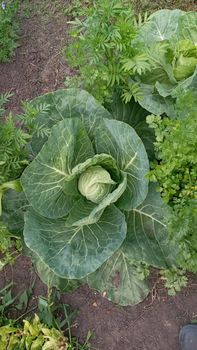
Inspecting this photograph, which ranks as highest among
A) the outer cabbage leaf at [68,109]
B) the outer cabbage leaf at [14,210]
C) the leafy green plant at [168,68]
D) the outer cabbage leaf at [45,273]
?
the leafy green plant at [168,68]

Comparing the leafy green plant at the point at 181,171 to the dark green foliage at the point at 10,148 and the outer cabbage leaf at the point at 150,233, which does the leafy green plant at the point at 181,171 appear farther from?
the dark green foliage at the point at 10,148

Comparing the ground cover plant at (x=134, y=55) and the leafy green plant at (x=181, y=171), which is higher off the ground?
the ground cover plant at (x=134, y=55)

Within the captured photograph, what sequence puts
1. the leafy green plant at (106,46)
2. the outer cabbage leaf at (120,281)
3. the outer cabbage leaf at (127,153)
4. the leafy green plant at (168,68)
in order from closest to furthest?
the leafy green plant at (106,46), the outer cabbage leaf at (127,153), the leafy green plant at (168,68), the outer cabbage leaf at (120,281)

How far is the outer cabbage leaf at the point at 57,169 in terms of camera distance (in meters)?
2.04

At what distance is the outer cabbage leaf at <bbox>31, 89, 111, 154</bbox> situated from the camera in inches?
86.0

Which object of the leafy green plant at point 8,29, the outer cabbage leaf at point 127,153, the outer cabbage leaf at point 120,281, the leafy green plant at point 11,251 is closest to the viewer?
the outer cabbage leaf at point 127,153

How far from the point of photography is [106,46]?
6.29 ft

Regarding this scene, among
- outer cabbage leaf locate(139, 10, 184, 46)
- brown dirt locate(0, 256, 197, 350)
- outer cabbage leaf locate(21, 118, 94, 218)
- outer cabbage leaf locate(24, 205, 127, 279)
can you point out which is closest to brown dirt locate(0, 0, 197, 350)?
brown dirt locate(0, 256, 197, 350)

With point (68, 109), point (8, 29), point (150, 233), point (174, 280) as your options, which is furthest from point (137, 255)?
point (8, 29)

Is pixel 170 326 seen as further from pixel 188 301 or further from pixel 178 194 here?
pixel 178 194

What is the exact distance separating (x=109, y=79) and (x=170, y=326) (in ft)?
4.38

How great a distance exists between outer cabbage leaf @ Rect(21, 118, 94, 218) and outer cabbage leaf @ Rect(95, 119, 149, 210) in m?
0.08

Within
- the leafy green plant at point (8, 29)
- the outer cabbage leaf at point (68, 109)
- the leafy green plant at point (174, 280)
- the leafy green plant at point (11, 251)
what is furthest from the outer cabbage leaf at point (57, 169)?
the leafy green plant at point (8, 29)

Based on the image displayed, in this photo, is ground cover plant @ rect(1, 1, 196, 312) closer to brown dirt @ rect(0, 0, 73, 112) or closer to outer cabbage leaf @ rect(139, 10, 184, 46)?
outer cabbage leaf @ rect(139, 10, 184, 46)
